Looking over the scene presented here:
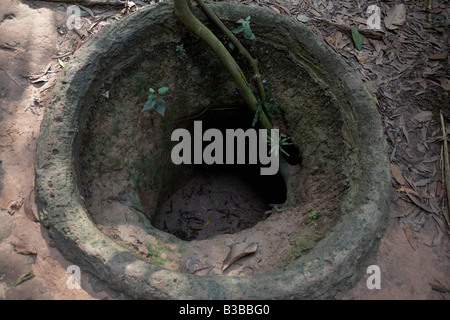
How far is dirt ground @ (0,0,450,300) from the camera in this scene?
2068 mm

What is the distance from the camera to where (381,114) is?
109 inches

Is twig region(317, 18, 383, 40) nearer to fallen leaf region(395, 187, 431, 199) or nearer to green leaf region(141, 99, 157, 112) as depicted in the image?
fallen leaf region(395, 187, 431, 199)

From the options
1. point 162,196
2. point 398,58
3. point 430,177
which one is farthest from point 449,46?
point 162,196

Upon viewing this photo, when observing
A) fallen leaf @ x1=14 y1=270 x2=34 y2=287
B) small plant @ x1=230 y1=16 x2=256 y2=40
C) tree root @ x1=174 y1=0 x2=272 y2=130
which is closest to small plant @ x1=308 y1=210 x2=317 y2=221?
tree root @ x1=174 y1=0 x2=272 y2=130

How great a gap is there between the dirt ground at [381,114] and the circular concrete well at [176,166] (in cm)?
18

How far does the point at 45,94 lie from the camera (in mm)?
2578

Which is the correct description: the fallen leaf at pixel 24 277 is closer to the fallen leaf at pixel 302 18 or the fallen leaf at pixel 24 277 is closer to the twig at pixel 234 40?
the twig at pixel 234 40

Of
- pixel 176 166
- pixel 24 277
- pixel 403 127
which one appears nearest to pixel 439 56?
pixel 403 127

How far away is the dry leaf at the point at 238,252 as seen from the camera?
2.36 meters

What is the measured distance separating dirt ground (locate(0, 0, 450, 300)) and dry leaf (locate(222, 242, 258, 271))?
2.20 ft

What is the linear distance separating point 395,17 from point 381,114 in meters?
1.12

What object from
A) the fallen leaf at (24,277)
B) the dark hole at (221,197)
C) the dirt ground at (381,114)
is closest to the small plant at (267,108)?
the dark hole at (221,197)

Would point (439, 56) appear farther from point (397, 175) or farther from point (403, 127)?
point (397, 175)
